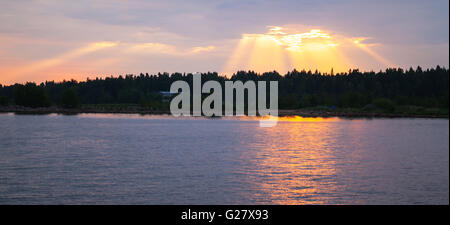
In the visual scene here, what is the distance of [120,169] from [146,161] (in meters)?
4.64

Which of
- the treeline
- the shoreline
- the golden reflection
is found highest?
the treeline

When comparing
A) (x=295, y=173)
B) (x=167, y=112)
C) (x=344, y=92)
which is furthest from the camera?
(x=344, y=92)

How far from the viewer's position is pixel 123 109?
Answer: 6540 inches

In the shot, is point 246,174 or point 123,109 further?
point 123,109

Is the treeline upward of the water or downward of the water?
upward

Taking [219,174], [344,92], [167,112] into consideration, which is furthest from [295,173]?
[344,92]

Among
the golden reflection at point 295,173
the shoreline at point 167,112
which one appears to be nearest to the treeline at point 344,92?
the shoreline at point 167,112

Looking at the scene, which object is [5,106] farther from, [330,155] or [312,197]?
[312,197]

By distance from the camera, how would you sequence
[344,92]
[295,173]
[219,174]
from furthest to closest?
1. [344,92]
2. [295,173]
3. [219,174]

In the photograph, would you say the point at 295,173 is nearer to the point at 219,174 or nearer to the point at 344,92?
the point at 219,174

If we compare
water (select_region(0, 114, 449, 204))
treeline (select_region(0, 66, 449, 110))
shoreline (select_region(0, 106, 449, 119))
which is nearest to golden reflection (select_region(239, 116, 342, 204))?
water (select_region(0, 114, 449, 204))

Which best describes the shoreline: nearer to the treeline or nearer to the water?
the treeline
